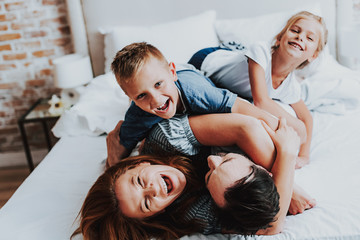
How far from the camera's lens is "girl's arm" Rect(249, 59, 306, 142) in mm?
1457

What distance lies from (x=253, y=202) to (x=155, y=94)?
46 cm

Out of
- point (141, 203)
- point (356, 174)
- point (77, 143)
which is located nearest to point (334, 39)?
point (356, 174)

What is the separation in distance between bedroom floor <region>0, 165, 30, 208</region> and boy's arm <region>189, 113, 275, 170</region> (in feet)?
5.61

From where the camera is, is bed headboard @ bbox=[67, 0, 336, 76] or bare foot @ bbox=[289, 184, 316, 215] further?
bed headboard @ bbox=[67, 0, 336, 76]

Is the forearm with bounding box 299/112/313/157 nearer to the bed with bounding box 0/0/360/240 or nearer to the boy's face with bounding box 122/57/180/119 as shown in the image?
the bed with bounding box 0/0/360/240

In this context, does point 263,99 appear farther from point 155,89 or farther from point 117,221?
point 117,221

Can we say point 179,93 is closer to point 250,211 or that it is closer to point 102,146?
point 250,211

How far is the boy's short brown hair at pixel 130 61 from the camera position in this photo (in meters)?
1.07

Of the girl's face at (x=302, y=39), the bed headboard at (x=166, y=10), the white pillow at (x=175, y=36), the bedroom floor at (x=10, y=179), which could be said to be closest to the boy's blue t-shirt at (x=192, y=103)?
the girl's face at (x=302, y=39)

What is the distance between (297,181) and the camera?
1.28 metres

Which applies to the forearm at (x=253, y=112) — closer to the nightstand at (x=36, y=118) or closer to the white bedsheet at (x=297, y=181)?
the white bedsheet at (x=297, y=181)

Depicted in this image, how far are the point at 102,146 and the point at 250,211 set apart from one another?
1018mm

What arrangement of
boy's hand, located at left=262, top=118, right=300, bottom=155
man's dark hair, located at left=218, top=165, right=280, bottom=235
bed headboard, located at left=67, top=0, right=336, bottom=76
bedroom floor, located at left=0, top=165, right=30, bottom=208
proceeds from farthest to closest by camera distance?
1. bed headboard, located at left=67, top=0, right=336, bottom=76
2. bedroom floor, located at left=0, top=165, right=30, bottom=208
3. boy's hand, located at left=262, top=118, right=300, bottom=155
4. man's dark hair, located at left=218, top=165, right=280, bottom=235

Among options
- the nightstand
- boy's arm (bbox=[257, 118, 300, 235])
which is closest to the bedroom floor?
the nightstand
